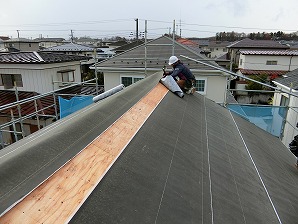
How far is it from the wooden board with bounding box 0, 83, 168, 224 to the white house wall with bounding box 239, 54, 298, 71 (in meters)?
24.9

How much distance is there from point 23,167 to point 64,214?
646 mm

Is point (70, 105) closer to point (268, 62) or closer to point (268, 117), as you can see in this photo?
point (268, 117)

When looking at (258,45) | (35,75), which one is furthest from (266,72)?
(35,75)

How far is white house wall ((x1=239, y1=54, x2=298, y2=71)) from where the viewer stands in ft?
78.2

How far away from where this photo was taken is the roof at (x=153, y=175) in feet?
5.07

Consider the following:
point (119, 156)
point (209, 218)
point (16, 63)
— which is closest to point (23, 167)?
point (119, 156)

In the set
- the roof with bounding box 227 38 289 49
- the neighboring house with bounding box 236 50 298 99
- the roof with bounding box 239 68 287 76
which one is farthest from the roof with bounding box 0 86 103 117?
the roof with bounding box 227 38 289 49

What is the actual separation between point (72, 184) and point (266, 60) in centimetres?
2630

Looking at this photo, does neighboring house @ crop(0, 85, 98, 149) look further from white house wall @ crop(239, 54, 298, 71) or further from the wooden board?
white house wall @ crop(239, 54, 298, 71)

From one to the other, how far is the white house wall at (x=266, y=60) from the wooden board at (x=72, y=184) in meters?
24.9

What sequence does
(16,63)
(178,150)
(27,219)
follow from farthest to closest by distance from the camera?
(16,63) → (178,150) → (27,219)

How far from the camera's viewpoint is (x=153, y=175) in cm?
208

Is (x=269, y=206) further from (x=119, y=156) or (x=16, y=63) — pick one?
(x=16, y=63)

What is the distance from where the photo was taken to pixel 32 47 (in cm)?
3062
